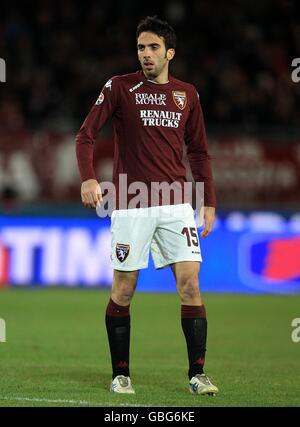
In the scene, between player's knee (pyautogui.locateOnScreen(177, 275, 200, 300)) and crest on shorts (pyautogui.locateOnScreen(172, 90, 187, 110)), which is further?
crest on shorts (pyautogui.locateOnScreen(172, 90, 187, 110))

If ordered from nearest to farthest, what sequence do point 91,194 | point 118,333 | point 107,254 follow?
point 91,194, point 118,333, point 107,254

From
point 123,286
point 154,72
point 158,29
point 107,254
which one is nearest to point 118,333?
point 123,286

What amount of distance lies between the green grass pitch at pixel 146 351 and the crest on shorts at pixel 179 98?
1940mm

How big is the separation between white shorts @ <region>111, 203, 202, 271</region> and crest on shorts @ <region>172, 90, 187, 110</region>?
69 cm

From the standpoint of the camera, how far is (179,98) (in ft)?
23.4

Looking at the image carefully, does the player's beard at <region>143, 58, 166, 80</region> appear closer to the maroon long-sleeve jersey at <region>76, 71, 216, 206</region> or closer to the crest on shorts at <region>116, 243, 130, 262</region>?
the maroon long-sleeve jersey at <region>76, 71, 216, 206</region>

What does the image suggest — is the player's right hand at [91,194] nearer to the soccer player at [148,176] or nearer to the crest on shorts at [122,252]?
the soccer player at [148,176]

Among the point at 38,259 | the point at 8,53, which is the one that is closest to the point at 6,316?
the point at 38,259

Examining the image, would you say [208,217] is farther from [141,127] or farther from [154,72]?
[154,72]

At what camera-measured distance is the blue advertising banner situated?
49.6 ft

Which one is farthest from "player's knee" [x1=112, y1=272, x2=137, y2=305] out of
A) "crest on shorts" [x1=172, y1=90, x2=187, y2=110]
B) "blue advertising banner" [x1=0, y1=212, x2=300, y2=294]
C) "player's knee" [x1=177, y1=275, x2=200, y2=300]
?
"blue advertising banner" [x1=0, y1=212, x2=300, y2=294]

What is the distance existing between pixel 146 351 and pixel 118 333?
2.40 meters

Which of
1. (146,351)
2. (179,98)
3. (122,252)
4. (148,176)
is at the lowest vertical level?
(146,351)

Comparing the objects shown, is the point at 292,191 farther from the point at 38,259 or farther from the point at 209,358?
the point at 209,358
